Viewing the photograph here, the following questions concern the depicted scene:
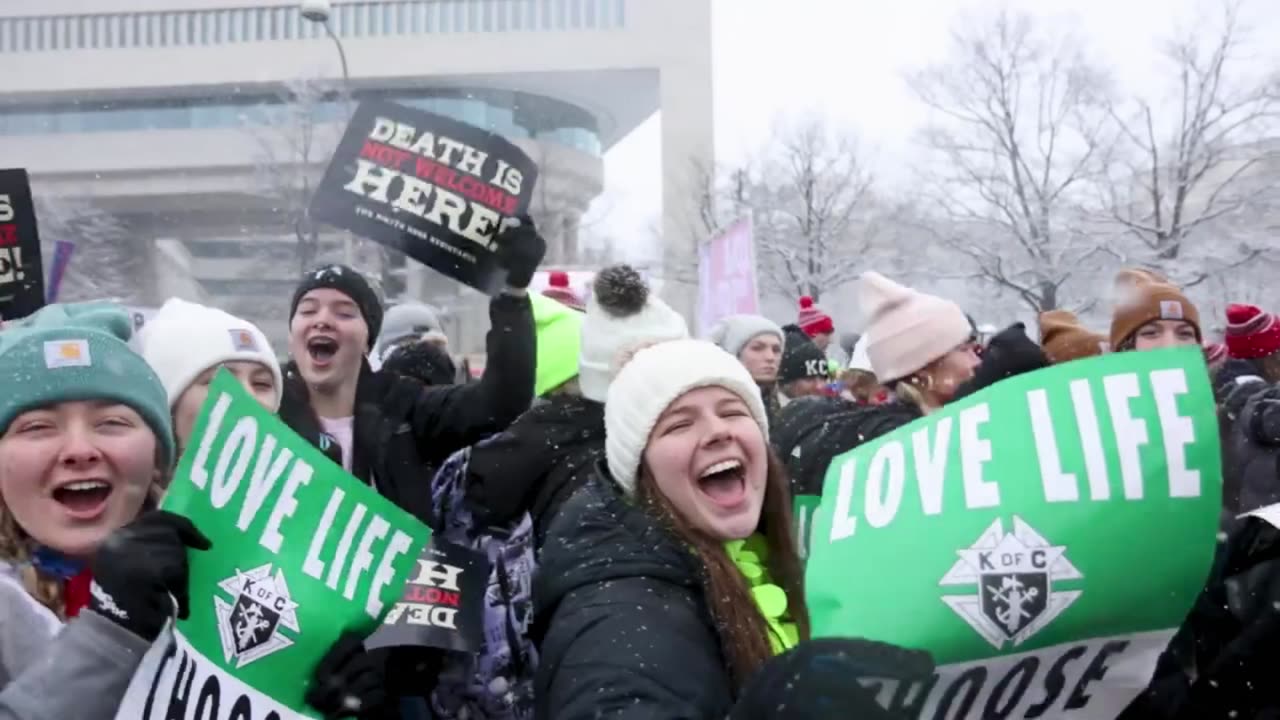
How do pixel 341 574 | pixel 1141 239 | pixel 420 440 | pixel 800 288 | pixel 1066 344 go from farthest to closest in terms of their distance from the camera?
1. pixel 800 288
2. pixel 1141 239
3. pixel 1066 344
4. pixel 420 440
5. pixel 341 574

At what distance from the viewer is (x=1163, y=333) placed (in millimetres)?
4793

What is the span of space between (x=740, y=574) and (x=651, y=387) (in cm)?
44

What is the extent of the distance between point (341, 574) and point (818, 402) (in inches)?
84.6

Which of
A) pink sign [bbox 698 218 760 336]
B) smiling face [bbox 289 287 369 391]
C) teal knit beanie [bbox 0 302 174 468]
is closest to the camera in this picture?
teal knit beanie [bbox 0 302 174 468]

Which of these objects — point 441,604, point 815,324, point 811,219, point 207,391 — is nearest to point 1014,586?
point 207,391

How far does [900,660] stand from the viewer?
154 cm

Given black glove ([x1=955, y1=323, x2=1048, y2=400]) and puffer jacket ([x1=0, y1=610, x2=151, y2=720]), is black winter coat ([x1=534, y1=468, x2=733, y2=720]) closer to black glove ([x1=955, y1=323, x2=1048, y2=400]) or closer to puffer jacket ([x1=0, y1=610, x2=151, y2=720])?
puffer jacket ([x1=0, y1=610, x2=151, y2=720])

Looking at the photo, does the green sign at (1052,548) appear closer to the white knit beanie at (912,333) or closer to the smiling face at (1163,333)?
the white knit beanie at (912,333)

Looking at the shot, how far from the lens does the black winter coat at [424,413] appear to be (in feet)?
12.0

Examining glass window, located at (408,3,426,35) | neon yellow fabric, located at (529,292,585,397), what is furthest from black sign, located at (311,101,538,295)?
glass window, located at (408,3,426,35)

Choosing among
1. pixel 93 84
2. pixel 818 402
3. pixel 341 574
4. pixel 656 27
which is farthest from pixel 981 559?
pixel 93 84

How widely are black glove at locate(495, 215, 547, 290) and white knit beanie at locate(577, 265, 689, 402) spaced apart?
0.82 ft

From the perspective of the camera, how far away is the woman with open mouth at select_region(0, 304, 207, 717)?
78.1 inches

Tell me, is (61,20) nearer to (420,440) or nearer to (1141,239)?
(1141,239)
